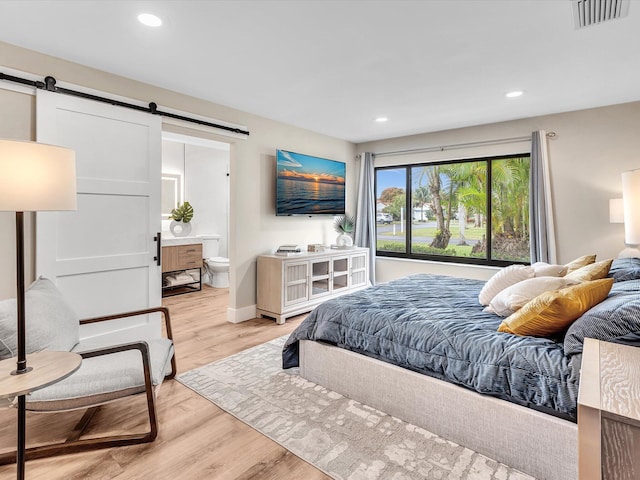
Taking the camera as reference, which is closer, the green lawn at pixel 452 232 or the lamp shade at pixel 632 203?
the lamp shade at pixel 632 203

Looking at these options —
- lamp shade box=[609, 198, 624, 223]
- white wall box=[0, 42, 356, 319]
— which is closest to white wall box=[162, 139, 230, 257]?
white wall box=[0, 42, 356, 319]

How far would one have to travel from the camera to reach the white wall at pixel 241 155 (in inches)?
101

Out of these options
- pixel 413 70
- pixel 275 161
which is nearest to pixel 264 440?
pixel 413 70

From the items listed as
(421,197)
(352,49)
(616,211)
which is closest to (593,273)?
(616,211)

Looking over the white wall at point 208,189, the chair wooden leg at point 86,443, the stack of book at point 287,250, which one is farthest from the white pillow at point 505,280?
the white wall at point 208,189

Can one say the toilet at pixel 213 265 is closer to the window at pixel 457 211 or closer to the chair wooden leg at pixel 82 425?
the window at pixel 457 211

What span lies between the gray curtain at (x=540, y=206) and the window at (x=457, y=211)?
0.89 feet

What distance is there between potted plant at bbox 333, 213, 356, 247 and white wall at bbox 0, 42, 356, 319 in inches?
5.6

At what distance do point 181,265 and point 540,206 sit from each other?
5.16 m

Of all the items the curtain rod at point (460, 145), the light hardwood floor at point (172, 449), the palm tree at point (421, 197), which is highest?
the curtain rod at point (460, 145)

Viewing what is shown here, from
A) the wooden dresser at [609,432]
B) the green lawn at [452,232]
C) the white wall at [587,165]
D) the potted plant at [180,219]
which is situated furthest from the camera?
the potted plant at [180,219]

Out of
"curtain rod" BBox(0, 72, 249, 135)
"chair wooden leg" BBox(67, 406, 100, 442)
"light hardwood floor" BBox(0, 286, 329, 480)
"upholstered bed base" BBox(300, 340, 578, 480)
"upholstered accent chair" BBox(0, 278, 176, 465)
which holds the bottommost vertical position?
"light hardwood floor" BBox(0, 286, 329, 480)

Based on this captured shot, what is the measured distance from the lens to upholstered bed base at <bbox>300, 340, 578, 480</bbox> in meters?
1.57

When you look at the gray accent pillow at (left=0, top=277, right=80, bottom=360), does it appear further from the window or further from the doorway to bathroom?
the window
